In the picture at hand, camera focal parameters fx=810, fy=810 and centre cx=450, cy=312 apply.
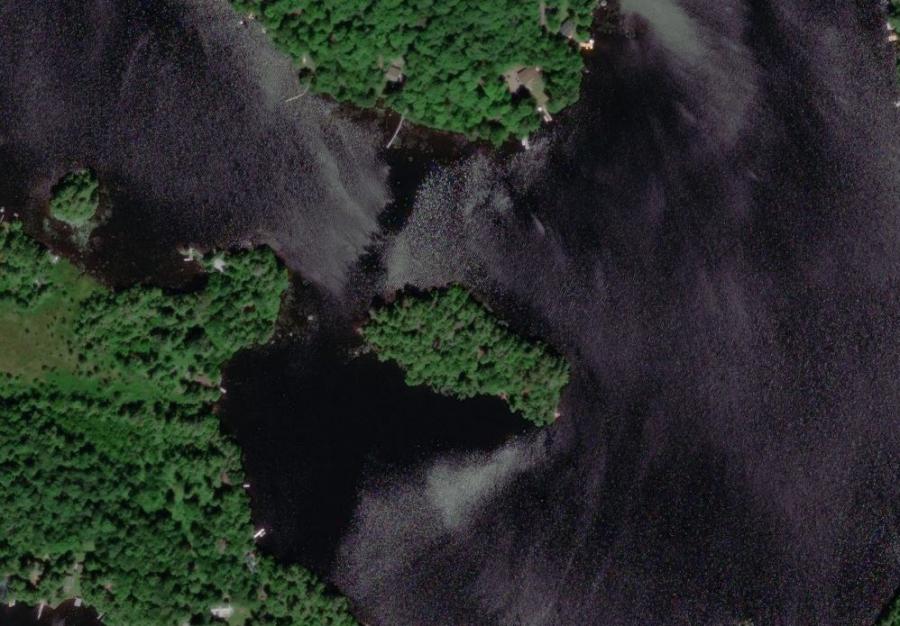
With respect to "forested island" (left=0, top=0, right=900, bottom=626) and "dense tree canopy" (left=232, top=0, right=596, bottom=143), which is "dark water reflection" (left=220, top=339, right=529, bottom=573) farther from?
"dense tree canopy" (left=232, top=0, right=596, bottom=143)

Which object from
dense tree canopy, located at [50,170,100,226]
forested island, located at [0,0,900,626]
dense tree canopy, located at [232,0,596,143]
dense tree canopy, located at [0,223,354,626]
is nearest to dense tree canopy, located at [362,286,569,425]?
forested island, located at [0,0,900,626]

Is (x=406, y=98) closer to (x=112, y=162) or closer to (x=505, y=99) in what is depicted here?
(x=505, y=99)

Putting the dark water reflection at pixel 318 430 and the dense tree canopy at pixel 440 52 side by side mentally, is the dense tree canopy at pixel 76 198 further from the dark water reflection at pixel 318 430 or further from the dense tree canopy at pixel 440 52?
the dense tree canopy at pixel 440 52

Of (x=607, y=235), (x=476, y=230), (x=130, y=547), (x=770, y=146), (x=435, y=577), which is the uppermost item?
(x=770, y=146)

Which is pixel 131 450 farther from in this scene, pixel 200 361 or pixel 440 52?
pixel 440 52

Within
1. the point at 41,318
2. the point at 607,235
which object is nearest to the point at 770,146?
the point at 607,235

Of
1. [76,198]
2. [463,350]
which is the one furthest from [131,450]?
[463,350]

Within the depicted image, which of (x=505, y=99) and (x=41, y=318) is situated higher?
(x=505, y=99)
